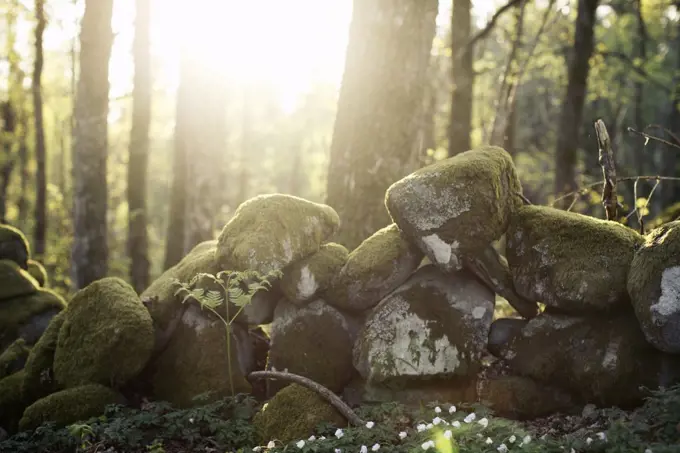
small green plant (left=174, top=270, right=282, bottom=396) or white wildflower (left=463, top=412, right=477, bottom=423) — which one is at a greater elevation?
small green plant (left=174, top=270, right=282, bottom=396)

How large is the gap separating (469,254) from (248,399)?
251 centimetres

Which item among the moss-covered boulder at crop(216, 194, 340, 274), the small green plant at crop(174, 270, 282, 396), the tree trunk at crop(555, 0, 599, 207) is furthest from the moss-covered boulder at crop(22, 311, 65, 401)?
the tree trunk at crop(555, 0, 599, 207)

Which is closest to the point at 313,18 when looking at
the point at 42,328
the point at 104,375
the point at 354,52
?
the point at 354,52

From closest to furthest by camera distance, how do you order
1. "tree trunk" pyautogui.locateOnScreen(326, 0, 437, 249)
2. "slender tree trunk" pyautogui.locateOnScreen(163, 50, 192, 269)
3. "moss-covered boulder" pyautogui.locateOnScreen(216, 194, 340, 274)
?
1. "moss-covered boulder" pyautogui.locateOnScreen(216, 194, 340, 274)
2. "tree trunk" pyautogui.locateOnScreen(326, 0, 437, 249)
3. "slender tree trunk" pyautogui.locateOnScreen(163, 50, 192, 269)

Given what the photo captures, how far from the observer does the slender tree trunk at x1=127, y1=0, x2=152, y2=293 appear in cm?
1565

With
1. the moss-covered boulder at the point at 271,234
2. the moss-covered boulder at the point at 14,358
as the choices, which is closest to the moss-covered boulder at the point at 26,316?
the moss-covered boulder at the point at 14,358

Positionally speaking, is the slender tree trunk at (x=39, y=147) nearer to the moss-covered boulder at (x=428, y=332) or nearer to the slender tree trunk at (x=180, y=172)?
the slender tree trunk at (x=180, y=172)

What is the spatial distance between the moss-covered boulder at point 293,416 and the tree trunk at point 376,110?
10.1 feet

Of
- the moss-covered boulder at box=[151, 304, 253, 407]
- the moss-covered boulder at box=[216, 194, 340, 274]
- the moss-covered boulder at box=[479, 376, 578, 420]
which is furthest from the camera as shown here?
the moss-covered boulder at box=[151, 304, 253, 407]

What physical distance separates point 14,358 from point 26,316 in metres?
0.97

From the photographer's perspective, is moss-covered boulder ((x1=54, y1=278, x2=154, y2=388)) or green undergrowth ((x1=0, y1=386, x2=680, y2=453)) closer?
green undergrowth ((x1=0, y1=386, x2=680, y2=453))

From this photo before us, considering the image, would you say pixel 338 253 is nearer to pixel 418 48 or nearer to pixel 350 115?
pixel 350 115

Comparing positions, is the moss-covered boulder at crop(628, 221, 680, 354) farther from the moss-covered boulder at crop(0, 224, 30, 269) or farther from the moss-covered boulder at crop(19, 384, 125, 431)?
the moss-covered boulder at crop(0, 224, 30, 269)

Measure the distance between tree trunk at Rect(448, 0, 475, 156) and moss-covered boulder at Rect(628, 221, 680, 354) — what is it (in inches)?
320
